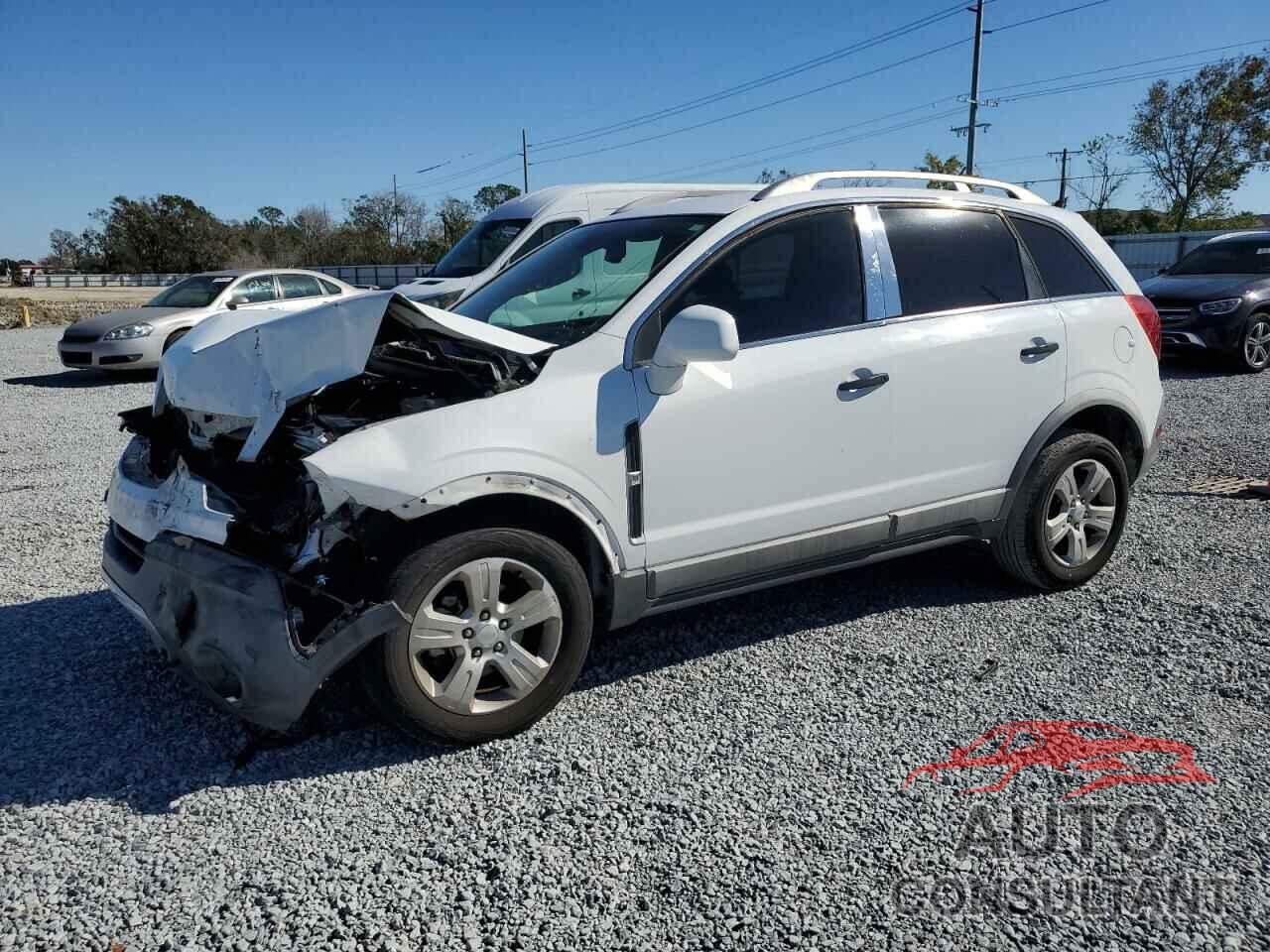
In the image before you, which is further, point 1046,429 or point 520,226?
point 520,226

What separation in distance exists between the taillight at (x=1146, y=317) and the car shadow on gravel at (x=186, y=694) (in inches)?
52.7

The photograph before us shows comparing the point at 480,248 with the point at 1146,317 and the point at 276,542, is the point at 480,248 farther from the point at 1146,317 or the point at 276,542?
the point at 276,542

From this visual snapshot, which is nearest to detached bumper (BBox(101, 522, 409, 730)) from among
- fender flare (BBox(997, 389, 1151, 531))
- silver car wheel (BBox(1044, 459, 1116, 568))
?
fender flare (BBox(997, 389, 1151, 531))

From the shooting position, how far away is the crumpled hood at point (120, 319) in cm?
1345

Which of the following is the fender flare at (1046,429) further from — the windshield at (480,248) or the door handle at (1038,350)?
the windshield at (480,248)

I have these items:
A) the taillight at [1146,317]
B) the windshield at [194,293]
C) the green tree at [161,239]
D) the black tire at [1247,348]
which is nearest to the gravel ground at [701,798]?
the taillight at [1146,317]

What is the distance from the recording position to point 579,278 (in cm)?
427

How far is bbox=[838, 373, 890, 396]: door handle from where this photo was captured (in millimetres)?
3855

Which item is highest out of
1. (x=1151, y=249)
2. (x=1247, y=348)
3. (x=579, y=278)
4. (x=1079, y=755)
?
(x=1151, y=249)

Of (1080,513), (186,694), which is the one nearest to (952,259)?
(1080,513)

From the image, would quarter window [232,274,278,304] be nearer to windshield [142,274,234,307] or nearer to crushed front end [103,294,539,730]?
windshield [142,274,234,307]

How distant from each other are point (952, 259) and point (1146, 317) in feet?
4.15

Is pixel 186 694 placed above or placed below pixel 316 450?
below

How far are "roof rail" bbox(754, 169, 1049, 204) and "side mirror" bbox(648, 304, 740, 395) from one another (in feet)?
3.10
